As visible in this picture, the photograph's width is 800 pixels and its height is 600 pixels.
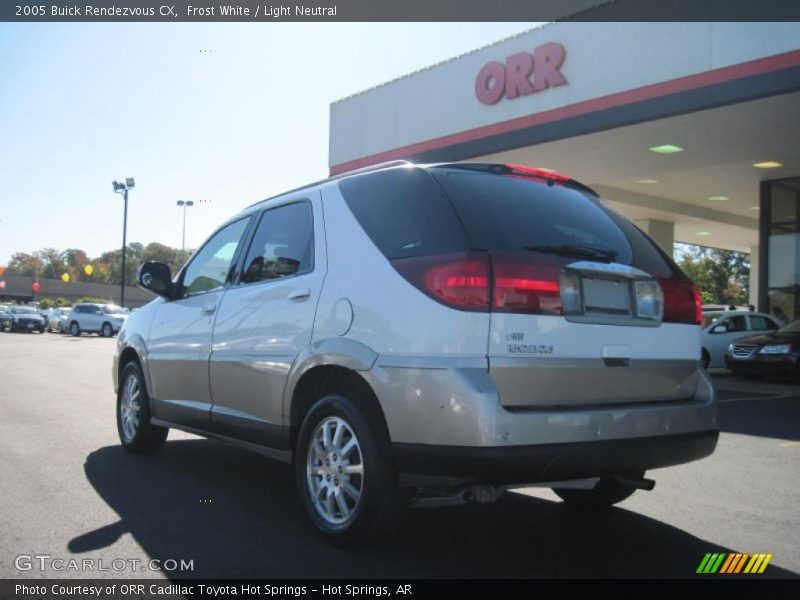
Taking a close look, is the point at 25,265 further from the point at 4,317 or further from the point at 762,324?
the point at 762,324

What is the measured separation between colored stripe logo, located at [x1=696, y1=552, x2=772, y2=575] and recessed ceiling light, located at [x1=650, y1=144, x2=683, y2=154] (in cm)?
1410

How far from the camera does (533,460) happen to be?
334cm

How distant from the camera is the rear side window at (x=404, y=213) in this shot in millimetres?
3684

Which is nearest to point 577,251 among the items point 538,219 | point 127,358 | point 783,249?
point 538,219

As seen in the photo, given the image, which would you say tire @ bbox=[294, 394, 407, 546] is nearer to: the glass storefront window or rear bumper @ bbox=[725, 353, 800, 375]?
rear bumper @ bbox=[725, 353, 800, 375]

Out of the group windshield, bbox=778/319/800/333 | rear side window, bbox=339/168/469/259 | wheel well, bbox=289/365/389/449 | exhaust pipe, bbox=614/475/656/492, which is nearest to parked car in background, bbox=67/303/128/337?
windshield, bbox=778/319/800/333

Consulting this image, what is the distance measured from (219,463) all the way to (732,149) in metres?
14.6

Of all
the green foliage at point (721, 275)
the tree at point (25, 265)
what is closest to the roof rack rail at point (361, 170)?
the green foliage at point (721, 275)

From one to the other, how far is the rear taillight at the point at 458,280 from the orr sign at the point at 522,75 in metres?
13.4

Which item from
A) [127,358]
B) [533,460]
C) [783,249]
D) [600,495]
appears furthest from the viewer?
[783,249]

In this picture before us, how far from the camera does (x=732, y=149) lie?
17094 millimetres

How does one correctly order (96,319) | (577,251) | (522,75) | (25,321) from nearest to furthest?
(577,251) → (522,75) → (96,319) → (25,321)

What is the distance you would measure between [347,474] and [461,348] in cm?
97

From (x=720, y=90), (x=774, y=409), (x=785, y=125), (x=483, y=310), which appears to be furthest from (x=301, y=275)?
(x=785, y=125)
